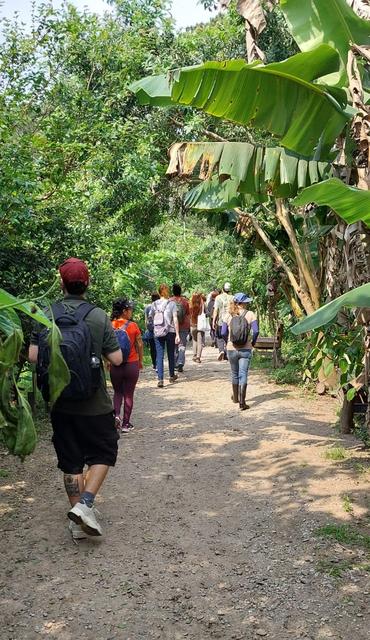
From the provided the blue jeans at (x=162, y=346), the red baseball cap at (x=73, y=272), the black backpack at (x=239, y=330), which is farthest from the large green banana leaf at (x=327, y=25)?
the blue jeans at (x=162, y=346)

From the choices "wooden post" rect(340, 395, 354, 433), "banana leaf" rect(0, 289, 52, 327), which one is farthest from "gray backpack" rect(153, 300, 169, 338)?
"banana leaf" rect(0, 289, 52, 327)

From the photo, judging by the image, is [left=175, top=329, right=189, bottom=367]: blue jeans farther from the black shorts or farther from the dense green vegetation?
the black shorts

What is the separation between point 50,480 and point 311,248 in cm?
553

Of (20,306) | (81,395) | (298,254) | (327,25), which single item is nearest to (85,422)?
(81,395)

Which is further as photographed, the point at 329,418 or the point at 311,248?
the point at 311,248

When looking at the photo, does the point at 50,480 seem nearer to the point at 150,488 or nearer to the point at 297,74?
the point at 150,488

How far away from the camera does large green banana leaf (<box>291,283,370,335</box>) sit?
3.52 meters

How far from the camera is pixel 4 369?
1880 mm

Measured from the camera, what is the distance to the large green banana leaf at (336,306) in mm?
3516

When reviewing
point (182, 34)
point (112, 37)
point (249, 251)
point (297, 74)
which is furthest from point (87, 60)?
point (297, 74)

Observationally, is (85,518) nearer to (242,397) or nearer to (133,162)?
(242,397)

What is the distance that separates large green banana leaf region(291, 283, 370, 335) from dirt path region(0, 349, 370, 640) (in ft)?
5.15

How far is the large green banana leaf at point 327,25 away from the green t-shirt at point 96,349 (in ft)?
9.70

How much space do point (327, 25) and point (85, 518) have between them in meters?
4.28
